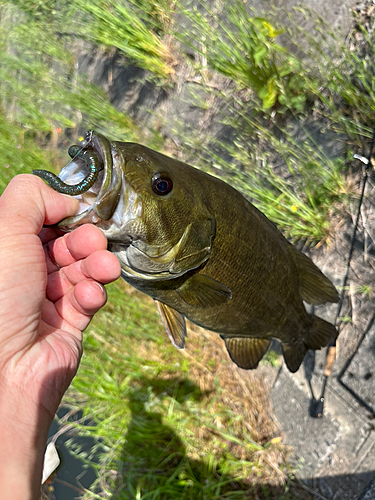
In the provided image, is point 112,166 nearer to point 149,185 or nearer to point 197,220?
point 149,185

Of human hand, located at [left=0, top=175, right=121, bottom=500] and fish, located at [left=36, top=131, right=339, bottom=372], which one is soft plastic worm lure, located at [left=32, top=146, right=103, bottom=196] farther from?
human hand, located at [left=0, top=175, right=121, bottom=500]

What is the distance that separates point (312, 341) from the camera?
84.8 inches

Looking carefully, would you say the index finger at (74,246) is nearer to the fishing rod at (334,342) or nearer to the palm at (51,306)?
the palm at (51,306)

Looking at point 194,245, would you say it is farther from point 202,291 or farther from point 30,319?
point 30,319

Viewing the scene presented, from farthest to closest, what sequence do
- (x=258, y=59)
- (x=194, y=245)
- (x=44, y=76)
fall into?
1. (x=44, y=76)
2. (x=258, y=59)
3. (x=194, y=245)

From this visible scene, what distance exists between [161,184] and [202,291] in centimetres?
52

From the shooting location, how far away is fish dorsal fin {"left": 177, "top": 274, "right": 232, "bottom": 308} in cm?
162

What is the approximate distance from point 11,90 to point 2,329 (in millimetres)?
4977

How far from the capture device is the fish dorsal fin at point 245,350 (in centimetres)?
211

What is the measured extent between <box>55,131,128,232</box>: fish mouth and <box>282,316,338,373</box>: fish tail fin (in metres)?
1.37

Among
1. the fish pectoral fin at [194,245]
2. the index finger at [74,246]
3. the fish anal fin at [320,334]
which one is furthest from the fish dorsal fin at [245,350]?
the index finger at [74,246]

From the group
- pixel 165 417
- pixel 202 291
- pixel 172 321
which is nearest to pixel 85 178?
pixel 202 291

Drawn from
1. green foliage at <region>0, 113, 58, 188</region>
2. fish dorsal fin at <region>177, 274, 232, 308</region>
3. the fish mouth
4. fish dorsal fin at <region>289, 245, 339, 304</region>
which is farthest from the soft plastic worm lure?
green foliage at <region>0, 113, 58, 188</region>

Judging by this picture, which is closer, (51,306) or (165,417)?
(51,306)
